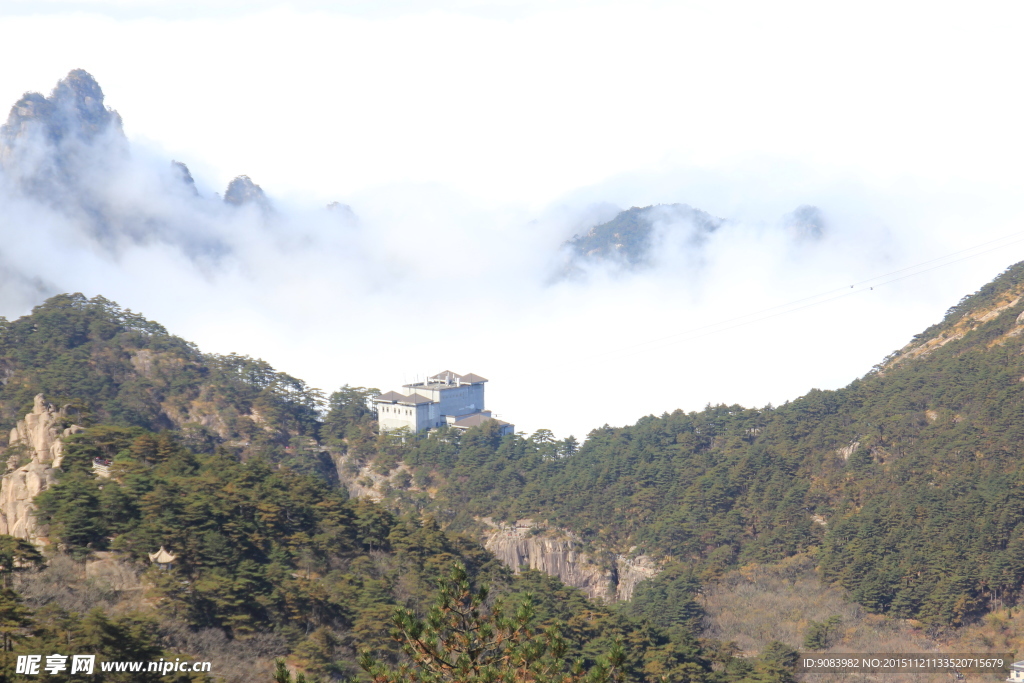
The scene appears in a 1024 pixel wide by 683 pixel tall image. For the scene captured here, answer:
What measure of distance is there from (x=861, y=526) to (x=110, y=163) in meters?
116

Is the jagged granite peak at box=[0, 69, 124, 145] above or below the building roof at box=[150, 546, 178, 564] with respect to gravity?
above

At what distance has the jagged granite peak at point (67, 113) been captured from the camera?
122 m

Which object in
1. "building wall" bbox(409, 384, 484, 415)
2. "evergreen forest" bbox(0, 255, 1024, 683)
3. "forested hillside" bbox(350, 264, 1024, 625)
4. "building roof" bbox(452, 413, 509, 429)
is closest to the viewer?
"evergreen forest" bbox(0, 255, 1024, 683)

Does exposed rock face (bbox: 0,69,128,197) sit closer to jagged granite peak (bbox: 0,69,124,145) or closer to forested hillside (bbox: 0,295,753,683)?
jagged granite peak (bbox: 0,69,124,145)

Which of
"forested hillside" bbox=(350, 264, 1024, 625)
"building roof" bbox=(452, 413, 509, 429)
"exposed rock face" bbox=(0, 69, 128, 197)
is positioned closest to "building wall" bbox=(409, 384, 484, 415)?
"building roof" bbox=(452, 413, 509, 429)

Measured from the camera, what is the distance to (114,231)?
447 ft

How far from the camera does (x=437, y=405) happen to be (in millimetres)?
70750

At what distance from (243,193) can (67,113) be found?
43349 millimetres

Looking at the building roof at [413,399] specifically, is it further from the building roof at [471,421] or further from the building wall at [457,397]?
the building roof at [471,421]

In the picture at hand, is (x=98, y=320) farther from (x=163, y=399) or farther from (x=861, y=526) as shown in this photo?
(x=861, y=526)

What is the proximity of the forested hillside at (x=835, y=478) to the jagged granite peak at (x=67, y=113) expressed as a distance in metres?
83.4

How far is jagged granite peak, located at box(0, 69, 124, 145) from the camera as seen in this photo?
121688 millimetres

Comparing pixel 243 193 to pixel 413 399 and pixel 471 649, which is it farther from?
pixel 471 649

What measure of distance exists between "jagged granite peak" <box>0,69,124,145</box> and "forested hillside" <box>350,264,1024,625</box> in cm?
8343
